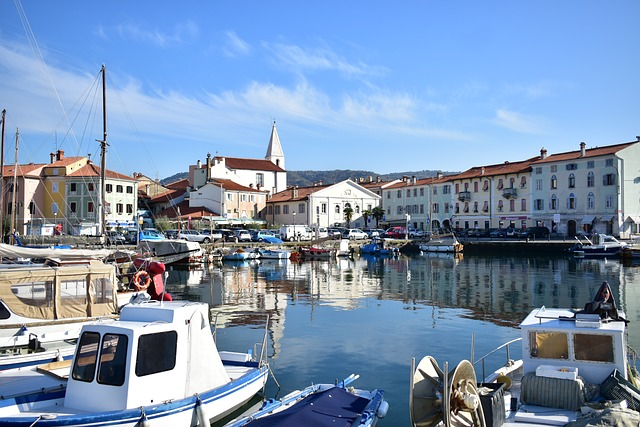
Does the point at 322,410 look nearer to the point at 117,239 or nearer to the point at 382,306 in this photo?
the point at 382,306

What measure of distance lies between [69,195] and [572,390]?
247 feet

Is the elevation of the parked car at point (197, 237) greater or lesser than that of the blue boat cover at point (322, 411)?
greater

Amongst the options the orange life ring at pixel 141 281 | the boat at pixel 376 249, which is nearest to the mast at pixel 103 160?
the orange life ring at pixel 141 281

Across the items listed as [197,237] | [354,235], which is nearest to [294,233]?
[354,235]

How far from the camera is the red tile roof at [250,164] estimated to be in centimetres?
9846

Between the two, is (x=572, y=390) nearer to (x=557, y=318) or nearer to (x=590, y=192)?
(x=557, y=318)

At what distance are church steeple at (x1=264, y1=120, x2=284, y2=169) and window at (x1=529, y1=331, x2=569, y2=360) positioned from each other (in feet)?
324

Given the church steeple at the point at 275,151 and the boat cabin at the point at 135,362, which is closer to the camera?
the boat cabin at the point at 135,362

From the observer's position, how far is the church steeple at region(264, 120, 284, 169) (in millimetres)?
109438

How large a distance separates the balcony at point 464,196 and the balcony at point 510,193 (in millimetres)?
6897

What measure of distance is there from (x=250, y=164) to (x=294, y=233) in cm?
2659

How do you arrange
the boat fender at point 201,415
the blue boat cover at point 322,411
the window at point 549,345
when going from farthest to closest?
the window at point 549,345, the boat fender at point 201,415, the blue boat cover at point 322,411

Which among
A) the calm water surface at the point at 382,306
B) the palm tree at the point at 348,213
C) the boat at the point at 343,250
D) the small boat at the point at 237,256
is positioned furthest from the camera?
the palm tree at the point at 348,213

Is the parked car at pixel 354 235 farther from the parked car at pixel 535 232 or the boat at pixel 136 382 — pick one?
the boat at pixel 136 382
